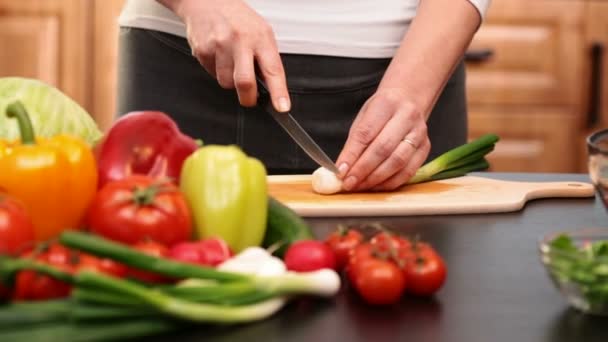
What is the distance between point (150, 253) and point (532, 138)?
2.57 metres

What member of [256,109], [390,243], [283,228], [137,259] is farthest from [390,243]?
[256,109]

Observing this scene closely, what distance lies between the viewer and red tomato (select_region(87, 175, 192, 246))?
83 cm

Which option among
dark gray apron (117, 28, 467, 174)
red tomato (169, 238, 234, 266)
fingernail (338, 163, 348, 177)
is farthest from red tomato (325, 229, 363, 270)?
dark gray apron (117, 28, 467, 174)

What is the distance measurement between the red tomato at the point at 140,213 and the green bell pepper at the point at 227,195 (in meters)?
0.06

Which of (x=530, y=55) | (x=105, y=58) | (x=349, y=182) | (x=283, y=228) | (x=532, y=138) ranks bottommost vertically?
(x=532, y=138)

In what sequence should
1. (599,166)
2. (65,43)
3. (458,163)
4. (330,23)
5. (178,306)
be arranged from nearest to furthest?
(178,306)
(599,166)
(458,163)
(330,23)
(65,43)

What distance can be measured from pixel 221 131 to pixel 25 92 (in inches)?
16.8

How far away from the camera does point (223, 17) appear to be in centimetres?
140

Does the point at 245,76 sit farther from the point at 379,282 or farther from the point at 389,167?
the point at 379,282

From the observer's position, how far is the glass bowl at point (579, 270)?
2.50ft

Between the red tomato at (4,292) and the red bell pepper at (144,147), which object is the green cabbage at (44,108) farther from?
the red tomato at (4,292)

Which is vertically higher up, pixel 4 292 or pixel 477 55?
pixel 4 292

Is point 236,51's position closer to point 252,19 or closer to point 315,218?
point 252,19

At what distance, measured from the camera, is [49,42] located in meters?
3.09
